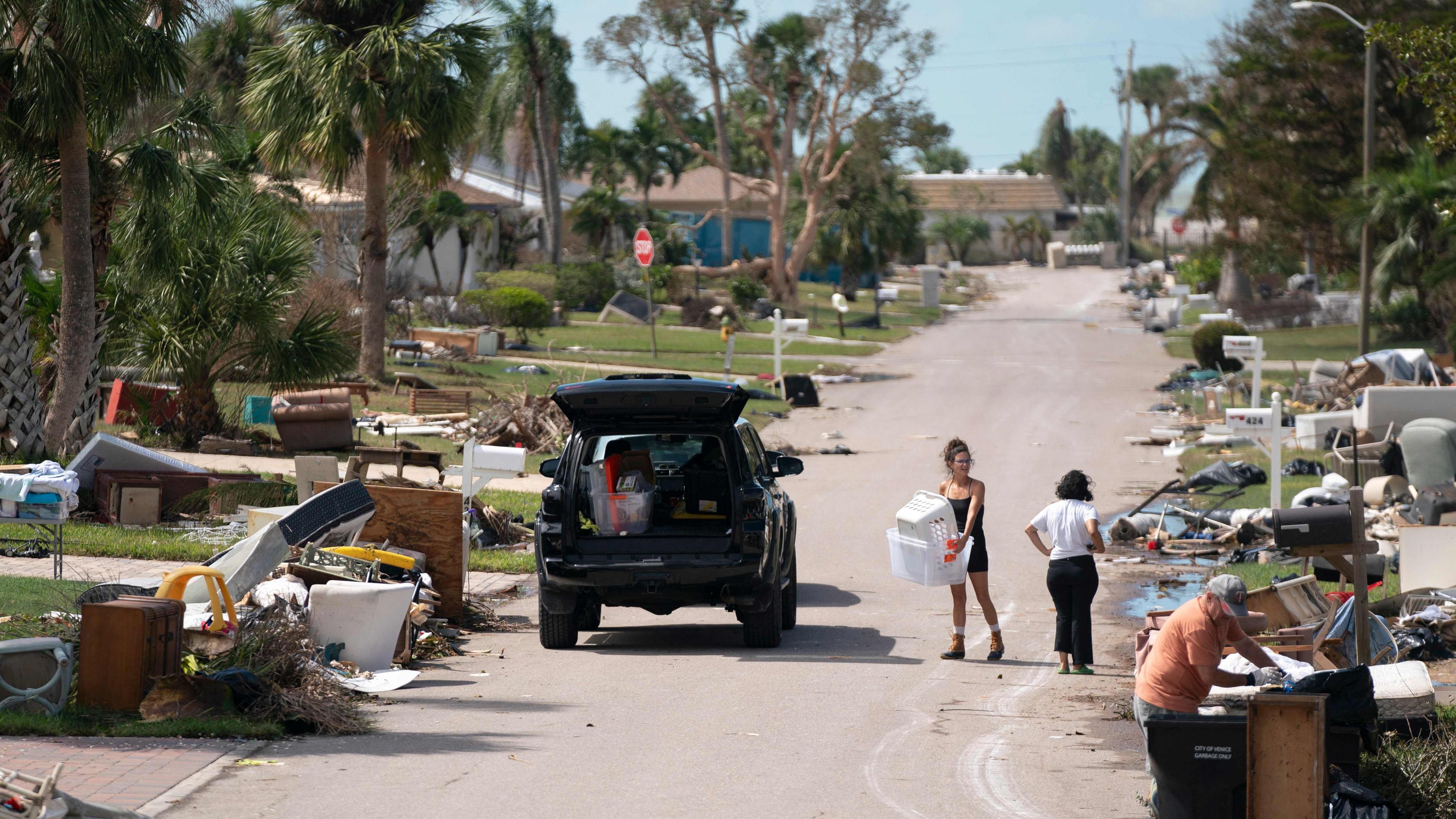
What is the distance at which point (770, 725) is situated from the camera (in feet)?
27.8

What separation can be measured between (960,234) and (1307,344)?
53.9 m

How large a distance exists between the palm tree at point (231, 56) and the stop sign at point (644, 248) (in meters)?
8.27

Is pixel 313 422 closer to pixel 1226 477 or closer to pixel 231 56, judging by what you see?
pixel 1226 477

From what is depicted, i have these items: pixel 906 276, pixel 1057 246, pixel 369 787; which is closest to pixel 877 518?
pixel 369 787

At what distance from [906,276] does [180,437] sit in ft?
219

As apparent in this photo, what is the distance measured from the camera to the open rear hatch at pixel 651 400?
10547 mm

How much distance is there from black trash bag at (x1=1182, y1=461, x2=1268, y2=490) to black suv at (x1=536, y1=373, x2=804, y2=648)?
33.9 ft

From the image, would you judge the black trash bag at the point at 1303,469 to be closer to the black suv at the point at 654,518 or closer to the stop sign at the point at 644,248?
the black suv at the point at 654,518

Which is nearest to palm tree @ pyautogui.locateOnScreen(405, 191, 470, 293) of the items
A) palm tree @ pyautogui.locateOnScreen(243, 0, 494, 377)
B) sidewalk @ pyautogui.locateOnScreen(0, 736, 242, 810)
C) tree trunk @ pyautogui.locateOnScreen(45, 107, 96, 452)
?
palm tree @ pyautogui.locateOnScreen(243, 0, 494, 377)

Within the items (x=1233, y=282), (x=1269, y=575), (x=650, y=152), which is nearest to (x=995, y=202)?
(x=650, y=152)

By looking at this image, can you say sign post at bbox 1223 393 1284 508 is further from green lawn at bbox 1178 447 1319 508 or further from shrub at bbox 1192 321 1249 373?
shrub at bbox 1192 321 1249 373

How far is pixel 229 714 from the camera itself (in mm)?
8070

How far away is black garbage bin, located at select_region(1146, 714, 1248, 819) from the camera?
6375mm

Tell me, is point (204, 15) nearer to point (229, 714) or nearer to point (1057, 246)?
point (229, 714)
